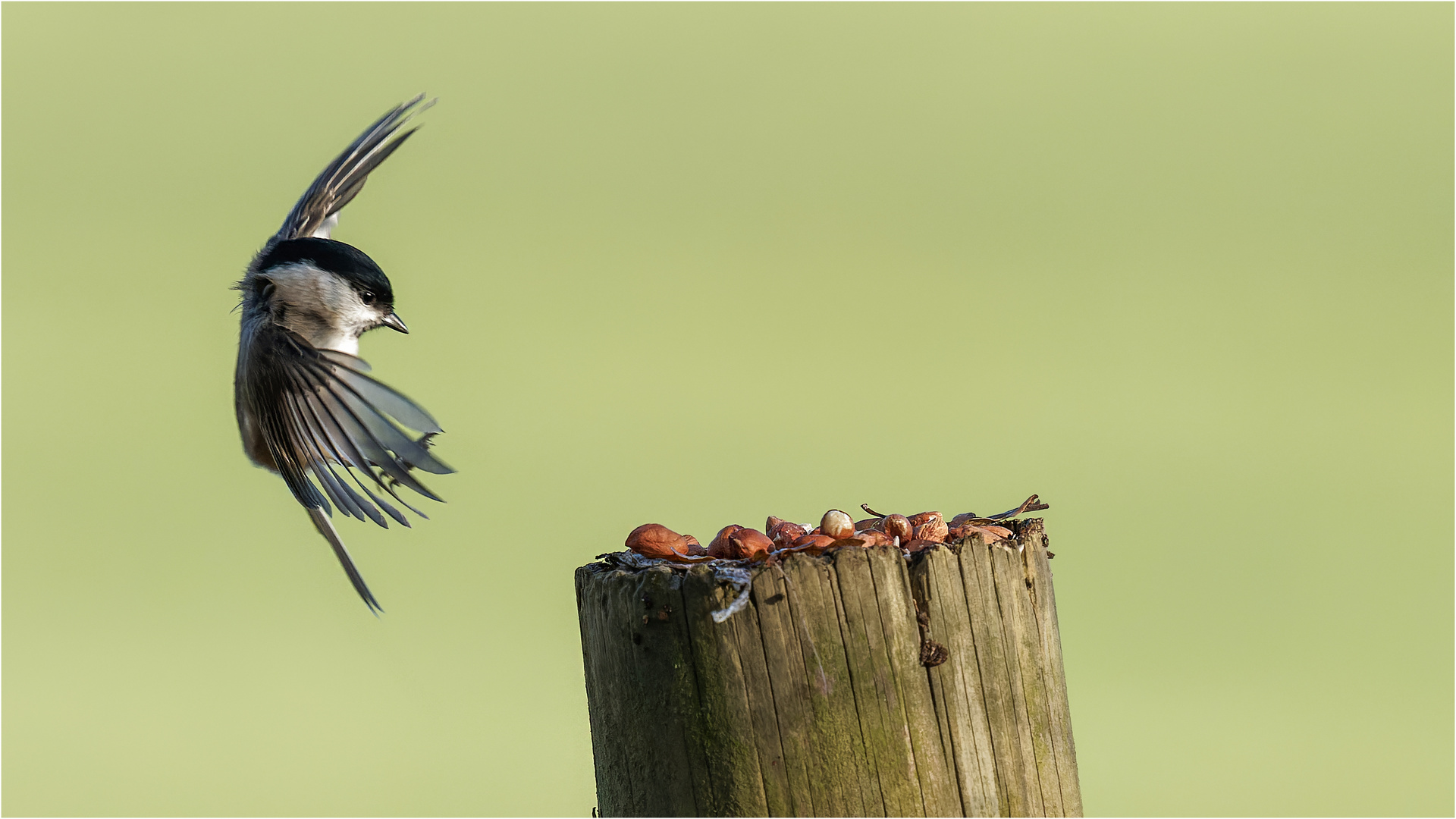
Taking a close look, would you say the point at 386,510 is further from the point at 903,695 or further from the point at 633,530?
the point at 903,695

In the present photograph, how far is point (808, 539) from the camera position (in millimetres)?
1459

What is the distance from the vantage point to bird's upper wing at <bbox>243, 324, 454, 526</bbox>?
78.9 inches

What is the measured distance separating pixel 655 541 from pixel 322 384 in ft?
3.56

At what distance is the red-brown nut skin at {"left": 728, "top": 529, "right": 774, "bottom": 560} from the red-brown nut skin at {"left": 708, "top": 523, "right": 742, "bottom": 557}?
0.01 meters

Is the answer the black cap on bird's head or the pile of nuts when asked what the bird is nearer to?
the black cap on bird's head

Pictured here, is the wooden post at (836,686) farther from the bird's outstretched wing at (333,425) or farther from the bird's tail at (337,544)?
the bird's tail at (337,544)

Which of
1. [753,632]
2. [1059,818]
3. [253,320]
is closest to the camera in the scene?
[753,632]

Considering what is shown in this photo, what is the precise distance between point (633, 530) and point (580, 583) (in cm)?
11

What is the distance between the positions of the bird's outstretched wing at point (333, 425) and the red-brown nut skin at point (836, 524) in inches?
25.2

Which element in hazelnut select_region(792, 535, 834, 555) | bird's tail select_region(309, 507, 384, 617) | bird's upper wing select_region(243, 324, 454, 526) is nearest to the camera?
hazelnut select_region(792, 535, 834, 555)

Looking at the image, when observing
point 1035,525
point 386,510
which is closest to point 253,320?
point 386,510

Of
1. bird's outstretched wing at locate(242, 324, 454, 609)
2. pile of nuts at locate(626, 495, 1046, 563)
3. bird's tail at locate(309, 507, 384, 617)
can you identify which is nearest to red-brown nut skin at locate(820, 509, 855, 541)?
pile of nuts at locate(626, 495, 1046, 563)

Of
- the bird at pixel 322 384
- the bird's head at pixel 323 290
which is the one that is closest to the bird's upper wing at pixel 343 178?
the bird at pixel 322 384

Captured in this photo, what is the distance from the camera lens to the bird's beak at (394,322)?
2.93 meters
